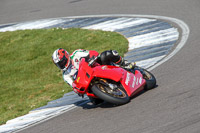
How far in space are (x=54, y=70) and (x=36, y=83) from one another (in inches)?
33.2

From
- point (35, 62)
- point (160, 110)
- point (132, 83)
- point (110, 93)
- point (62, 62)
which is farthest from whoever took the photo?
point (35, 62)

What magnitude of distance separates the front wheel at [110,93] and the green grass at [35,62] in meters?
2.55

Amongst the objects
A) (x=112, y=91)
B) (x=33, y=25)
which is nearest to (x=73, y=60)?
(x=112, y=91)

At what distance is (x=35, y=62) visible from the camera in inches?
517

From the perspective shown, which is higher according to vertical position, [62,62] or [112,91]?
[62,62]

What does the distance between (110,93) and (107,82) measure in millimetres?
277

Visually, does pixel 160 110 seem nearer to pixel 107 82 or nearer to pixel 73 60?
pixel 107 82

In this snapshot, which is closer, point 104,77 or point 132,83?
point 104,77

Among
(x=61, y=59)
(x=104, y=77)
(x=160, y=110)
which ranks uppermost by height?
(x=61, y=59)

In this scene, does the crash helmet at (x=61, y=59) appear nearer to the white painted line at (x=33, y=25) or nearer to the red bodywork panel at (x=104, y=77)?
the red bodywork panel at (x=104, y=77)

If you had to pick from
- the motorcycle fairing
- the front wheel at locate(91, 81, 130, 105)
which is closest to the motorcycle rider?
the motorcycle fairing

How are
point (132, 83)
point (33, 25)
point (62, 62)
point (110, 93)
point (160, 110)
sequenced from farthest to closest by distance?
1. point (33, 25)
2. point (62, 62)
3. point (132, 83)
4. point (110, 93)
5. point (160, 110)

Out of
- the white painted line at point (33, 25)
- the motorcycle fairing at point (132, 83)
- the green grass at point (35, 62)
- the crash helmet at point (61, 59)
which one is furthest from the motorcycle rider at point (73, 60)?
the white painted line at point (33, 25)

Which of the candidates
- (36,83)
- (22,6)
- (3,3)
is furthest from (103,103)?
(3,3)
